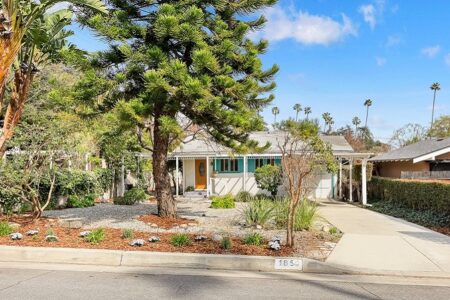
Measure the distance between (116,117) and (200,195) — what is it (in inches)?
575

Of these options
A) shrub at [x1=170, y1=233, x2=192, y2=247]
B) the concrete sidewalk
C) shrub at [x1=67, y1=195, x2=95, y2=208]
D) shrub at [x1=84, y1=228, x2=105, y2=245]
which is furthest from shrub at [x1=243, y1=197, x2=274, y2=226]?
shrub at [x1=67, y1=195, x2=95, y2=208]

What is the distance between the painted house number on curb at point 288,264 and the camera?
732 cm

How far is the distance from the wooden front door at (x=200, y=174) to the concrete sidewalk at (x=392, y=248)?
13.1 meters

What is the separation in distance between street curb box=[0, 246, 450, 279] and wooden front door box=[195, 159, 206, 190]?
56.9 feet

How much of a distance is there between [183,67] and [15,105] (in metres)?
4.68

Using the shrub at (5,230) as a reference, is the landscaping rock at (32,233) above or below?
below

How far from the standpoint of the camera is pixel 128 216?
1295 cm

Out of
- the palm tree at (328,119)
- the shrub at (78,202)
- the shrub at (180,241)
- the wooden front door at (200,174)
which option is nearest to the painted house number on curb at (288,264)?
the shrub at (180,241)

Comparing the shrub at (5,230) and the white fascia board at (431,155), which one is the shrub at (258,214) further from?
the white fascia board at (431,155)

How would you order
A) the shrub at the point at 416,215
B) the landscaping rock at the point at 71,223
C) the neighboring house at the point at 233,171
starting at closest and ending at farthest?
the landscaping rock at the point at 71,223 → the shrub at the point at 416,215 → the neighboring house at the point at 233,171

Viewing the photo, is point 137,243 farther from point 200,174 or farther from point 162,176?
point 200,174

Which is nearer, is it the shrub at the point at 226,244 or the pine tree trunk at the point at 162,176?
the shrub at the point at 226,244

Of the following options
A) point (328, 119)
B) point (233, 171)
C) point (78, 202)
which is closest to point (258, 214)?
point (78, 202)

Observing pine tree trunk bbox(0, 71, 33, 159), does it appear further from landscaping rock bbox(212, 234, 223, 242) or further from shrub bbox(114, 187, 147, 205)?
shrub bbox(114, 187, 147, 205)
